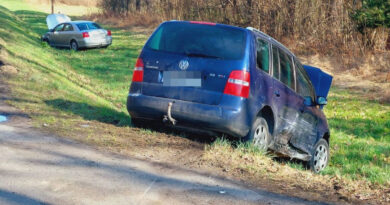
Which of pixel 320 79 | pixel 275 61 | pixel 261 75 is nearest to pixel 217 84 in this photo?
pixel 261 75

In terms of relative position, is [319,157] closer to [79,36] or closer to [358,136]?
[358,136]

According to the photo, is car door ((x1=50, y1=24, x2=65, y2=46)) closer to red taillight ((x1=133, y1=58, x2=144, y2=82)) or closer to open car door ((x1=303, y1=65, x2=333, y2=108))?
open car door ((x1=303, y1=65, x2=333, y2=108))

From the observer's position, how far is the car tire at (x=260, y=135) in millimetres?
7137

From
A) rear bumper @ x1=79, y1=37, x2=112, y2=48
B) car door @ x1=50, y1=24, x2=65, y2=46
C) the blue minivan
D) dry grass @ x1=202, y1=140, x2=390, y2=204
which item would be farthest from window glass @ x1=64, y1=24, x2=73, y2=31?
dry grass @ x1=202, y1=140, x2=390, y2=204

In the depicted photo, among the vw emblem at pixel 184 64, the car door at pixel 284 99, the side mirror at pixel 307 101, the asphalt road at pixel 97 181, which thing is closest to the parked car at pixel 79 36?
the side mirror at pixel 307 101

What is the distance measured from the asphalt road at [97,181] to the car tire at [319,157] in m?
3.12

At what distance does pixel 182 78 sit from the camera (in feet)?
23.9

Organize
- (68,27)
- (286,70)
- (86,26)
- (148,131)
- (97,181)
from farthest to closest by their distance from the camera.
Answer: (68,27) → (86,26) → (286,70) → (148,131) → (97,181)

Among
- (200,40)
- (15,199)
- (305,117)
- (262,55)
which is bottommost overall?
(305,117)

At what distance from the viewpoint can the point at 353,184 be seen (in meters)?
6.04

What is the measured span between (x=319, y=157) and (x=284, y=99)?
1.62 meters

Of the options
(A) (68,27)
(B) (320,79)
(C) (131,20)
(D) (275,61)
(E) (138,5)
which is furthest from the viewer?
(E) (138,5)

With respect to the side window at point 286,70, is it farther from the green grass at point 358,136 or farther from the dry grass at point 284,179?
the dry grass at point 284,179

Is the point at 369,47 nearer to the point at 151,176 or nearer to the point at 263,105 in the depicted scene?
the point at 263,105
